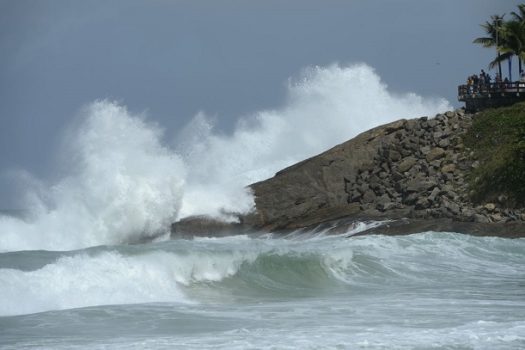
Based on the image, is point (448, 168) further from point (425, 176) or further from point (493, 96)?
point (493, 96)

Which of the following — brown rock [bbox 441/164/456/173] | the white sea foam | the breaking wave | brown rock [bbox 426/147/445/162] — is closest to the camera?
the white sea foam

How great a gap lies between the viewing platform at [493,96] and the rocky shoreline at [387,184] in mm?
1433

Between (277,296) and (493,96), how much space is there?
20588mm

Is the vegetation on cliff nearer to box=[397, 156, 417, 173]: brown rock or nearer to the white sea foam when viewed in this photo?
box=[397, 156, 417, 173]: brown rock

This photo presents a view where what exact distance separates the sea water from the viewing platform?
11.3m

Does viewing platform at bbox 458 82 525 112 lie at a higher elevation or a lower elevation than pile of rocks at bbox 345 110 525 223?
higher

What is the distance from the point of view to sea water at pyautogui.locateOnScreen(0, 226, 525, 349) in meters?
13.7

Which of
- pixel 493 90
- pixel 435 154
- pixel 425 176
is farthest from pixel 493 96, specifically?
pixel 425 176

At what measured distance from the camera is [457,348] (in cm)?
1280

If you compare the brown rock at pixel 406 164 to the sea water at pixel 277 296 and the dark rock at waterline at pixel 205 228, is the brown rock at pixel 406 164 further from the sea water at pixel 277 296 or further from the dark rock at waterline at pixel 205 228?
the sea water at pixel 277 296

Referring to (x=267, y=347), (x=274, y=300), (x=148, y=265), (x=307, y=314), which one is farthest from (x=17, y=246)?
(x=267, y=347)

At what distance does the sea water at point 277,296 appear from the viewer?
13703 mm

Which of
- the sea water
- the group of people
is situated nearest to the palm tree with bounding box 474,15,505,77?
the group of people

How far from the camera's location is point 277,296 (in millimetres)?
19344
